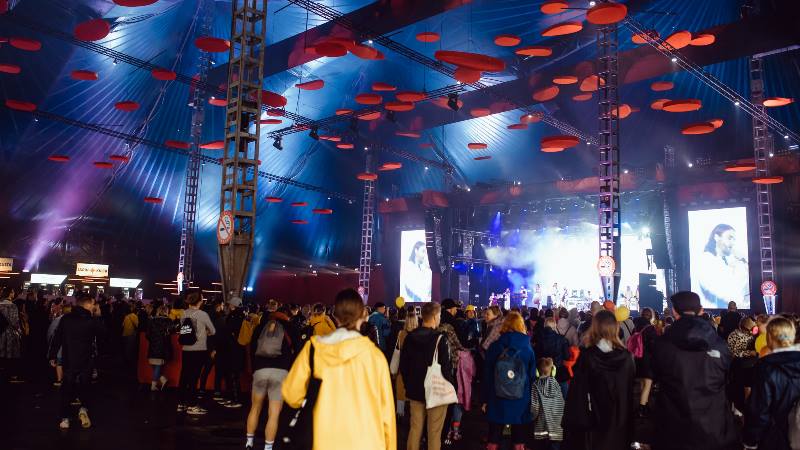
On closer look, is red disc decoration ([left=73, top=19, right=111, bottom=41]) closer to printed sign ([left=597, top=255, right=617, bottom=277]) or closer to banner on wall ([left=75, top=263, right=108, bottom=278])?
printed sign ([left=597, top=255, right=617, bottom=277])

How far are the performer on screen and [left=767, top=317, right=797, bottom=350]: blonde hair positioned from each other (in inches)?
563

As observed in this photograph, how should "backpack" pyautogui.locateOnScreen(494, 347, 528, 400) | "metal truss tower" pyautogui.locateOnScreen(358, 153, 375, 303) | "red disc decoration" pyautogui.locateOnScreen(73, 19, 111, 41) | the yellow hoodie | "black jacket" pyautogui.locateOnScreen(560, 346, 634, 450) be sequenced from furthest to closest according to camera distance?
"metal truss tower" pyautogui.locateOnScreen(358, 153, 375, 303) < "red disc decoration" pyautogui.locateOnScreen(73, 19, 111, 41) < "backpack" pyautogui.locateOnScreen(494, 347, 528, 400) < "black jacket" pyautogui.locateOnScreen(560, 346, 634, 450) < the yellow hoodie

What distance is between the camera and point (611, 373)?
420 cm

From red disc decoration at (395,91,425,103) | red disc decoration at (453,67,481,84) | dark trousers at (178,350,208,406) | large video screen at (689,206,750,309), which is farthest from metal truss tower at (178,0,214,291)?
large video screen at (689,206,750,309)

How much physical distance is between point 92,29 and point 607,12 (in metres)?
9.21

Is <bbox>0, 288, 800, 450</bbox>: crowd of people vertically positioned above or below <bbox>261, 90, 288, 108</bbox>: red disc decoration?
below

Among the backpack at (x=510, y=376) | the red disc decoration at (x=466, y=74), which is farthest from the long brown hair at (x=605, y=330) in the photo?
the red disc decoration at (x=466, y=74)

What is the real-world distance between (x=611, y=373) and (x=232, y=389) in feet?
21.9

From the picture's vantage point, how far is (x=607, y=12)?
9.85 m

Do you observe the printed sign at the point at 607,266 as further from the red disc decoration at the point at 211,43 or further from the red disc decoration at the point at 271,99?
the red disc decoration at the point at 211,43

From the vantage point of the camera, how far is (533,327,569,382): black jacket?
23.1ft

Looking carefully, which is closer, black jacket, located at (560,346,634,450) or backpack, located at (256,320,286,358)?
black jacket, located at (560,346,634,450)

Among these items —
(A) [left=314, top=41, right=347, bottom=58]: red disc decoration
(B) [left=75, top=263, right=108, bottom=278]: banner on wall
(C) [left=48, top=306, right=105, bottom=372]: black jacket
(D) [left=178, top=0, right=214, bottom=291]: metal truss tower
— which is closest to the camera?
(C) [left=48, top=306, right=105, bottom=372]: black jacket

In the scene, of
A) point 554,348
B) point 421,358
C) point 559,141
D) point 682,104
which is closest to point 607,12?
point 559,141
